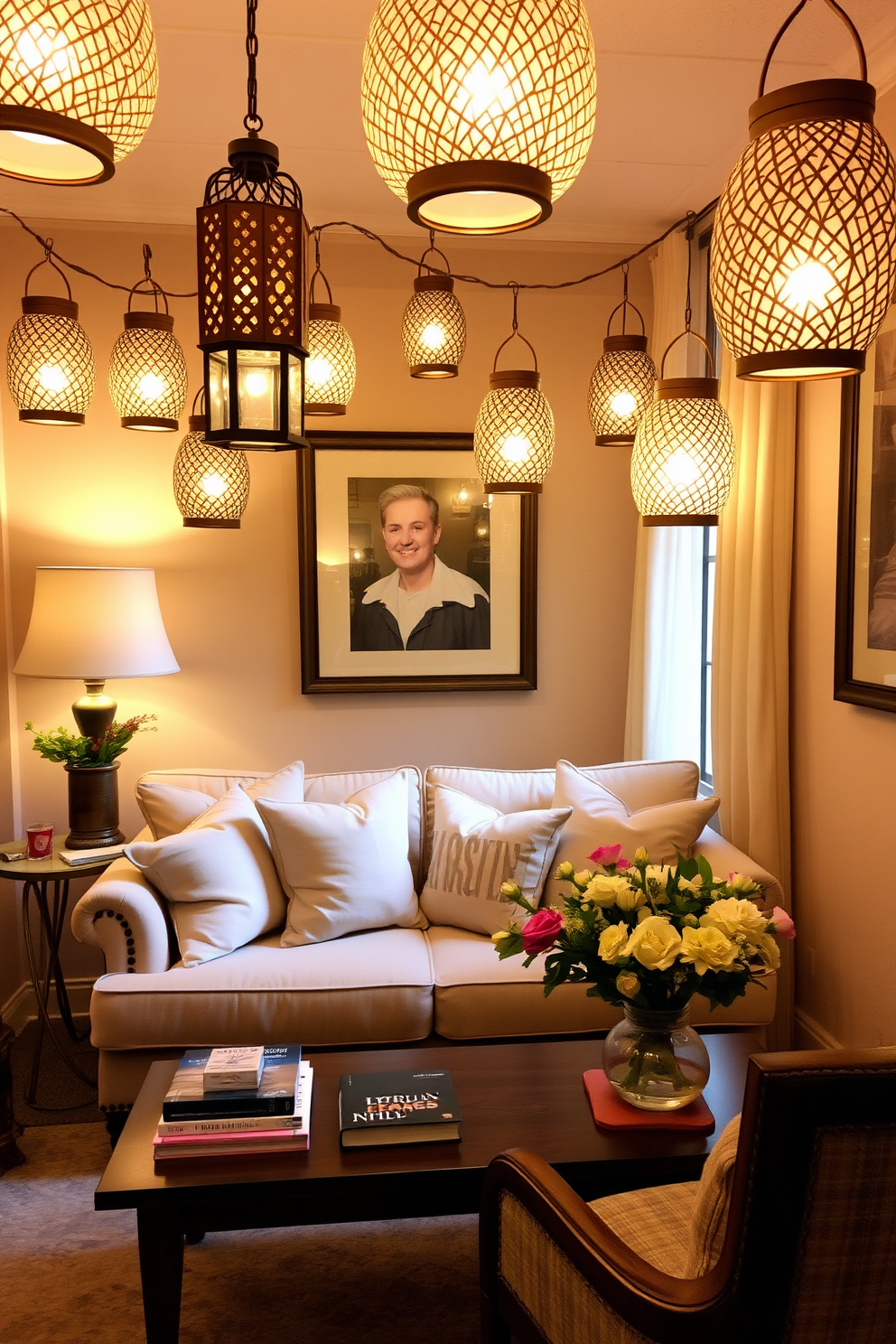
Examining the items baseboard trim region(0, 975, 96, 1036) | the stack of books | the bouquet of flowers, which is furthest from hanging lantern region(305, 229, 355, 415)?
baseboard trim region(0, 975, 96, 1036)

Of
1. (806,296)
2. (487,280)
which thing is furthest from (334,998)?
(487,280)

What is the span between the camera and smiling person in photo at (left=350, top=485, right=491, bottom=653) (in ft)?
13.4

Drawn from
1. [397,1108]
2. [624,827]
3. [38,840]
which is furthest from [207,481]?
[397,1108]

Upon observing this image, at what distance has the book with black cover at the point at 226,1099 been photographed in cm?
204

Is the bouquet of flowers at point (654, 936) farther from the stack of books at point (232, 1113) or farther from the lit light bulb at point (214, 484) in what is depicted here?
the lit light bulb at point (214, 484)

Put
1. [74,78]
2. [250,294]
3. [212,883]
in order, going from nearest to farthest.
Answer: [74,78]
[250,294]
[212,883]

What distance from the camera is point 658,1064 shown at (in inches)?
82.4

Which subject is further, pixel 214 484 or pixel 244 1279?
pixel 214 484

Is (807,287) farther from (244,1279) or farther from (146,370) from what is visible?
(244,1279)

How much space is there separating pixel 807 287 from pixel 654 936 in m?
1.20

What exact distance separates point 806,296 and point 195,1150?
186 cm

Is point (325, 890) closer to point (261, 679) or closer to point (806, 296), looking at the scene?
point (261, 679)

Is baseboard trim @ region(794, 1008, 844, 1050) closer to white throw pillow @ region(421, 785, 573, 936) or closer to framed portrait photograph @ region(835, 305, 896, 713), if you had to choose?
white throw pillow @ region(421, 785, 573, 936)

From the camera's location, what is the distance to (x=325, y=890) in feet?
10.4
